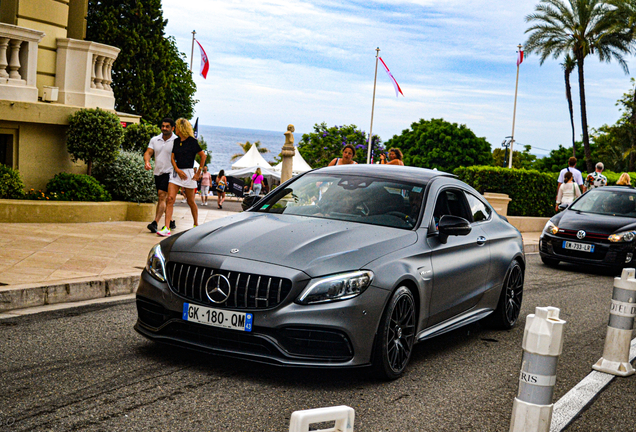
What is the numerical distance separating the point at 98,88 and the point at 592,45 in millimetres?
35619

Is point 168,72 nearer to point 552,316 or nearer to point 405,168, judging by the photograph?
point 405,168

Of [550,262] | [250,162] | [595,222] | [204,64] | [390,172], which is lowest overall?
[250,162]

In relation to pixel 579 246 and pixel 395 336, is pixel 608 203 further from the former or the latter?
pixel 395 336

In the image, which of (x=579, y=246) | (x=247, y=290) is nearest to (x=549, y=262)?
(x=579, y=246)

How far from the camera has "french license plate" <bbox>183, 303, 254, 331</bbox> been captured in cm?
480

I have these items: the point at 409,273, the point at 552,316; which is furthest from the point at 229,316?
the point at 552,316

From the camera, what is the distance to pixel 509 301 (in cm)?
746

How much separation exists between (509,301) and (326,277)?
3240 mm

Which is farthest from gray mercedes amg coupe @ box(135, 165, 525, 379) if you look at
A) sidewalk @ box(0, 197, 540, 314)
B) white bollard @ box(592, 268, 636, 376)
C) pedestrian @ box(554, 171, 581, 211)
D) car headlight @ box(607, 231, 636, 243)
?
pedestrian @ box(554, 171, 581, 211)

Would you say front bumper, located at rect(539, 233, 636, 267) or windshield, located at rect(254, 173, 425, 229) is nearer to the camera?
windshield, located at rect(254, 173, 425, 229)

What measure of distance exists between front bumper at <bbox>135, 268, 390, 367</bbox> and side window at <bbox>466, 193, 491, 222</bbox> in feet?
7.97

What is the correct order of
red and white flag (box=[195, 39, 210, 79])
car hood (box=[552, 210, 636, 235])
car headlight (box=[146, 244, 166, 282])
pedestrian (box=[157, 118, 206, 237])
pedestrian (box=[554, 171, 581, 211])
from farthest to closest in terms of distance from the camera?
red and white flag (box=[195, 39, 210, 79]) → pedestrian (box=[554, 171, 581, 211]) → car hood (box=[552, 210, 636, 235]) → pedestrian (box=[157, 118, 206, 237]) → car headlight (box=[146, 244, 166, 282])

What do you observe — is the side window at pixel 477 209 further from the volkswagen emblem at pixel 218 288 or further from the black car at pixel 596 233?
the black car at pixel 596 233

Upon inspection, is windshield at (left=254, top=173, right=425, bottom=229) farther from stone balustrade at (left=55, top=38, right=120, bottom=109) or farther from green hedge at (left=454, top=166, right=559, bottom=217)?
green hedge at (left=454, top=166, right=559, bottom=217)
